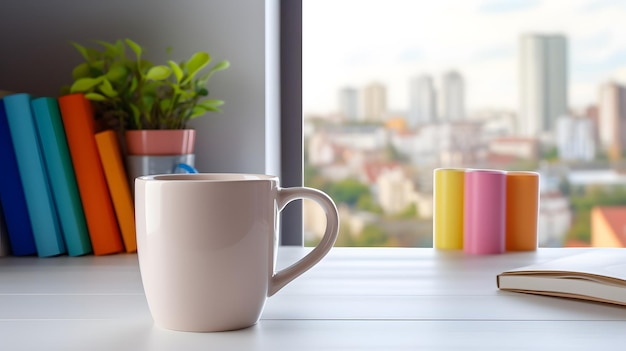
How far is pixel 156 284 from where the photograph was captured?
2.12ft

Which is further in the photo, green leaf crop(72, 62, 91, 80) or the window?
the window

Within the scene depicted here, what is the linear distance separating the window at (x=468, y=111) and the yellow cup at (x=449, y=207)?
146 cm

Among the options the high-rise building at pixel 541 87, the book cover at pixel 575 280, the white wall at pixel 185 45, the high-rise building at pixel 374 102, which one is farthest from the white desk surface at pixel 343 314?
the high-rise building at pixel 541 87

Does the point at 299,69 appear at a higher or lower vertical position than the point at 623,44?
lower

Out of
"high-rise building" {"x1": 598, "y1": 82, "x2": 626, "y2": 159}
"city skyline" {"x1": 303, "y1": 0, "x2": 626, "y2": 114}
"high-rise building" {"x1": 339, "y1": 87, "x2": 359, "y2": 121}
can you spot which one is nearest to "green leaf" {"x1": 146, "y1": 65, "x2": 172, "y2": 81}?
"city skyline" {"x1": 303, "y1": 0, "x2": 626, "y2": 114}

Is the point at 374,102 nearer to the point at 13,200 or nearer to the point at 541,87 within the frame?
the point at 541,87

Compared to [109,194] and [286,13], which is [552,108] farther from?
[109,194]

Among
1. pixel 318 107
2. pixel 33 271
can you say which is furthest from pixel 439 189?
pixel 318 107

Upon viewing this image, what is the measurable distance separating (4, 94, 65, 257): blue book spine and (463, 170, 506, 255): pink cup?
23.4 inches

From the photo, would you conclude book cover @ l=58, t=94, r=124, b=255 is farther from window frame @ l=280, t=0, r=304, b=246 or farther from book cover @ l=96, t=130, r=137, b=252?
window frame @ l=280, t=0, r=304, b=246

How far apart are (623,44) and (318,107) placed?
1.38m

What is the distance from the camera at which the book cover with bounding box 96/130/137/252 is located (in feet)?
3.63

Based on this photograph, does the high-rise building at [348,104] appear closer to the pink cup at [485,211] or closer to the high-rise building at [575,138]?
the high-rise building at [575,138]

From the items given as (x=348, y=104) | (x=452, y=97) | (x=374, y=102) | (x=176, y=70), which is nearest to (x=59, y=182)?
(x=176, y=70)
